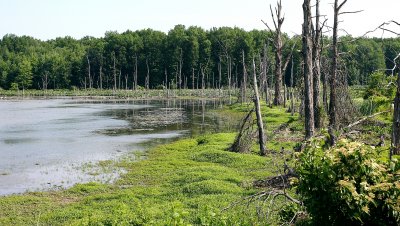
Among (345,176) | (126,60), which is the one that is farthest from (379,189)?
(126,60)

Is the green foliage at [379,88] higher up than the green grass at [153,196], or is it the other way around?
the green foliage at [379,88]

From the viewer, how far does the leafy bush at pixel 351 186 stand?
7.55 m

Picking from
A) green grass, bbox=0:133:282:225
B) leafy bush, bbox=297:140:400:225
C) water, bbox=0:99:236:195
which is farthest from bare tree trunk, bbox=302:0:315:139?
water, bbox=0:99:236:195

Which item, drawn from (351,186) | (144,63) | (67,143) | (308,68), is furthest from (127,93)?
(351,186)

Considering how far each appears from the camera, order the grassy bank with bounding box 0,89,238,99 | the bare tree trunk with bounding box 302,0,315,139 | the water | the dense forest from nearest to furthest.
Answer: the bare tree trunk with bounding box 302,0,315,139 → the water → the grassy bank with bounding box 0,89,238,99 → the dense forest

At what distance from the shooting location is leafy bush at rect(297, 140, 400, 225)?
297 inches

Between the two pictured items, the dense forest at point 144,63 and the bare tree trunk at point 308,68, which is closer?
the bare tree trunk at point 308,68

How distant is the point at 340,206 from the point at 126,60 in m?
130

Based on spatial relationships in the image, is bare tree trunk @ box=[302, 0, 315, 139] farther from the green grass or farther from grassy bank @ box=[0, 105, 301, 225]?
the green grass

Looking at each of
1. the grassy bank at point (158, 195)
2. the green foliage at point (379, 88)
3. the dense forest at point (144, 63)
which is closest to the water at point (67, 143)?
the grassy bank at point (158, 195)

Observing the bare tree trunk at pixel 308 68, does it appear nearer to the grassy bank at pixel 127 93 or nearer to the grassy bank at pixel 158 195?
the grassy bank at pixel 158 195

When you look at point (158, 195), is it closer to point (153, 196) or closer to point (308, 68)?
point (153, 196)

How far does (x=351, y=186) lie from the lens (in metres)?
7.47

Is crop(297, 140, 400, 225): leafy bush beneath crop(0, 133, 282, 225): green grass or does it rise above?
above
